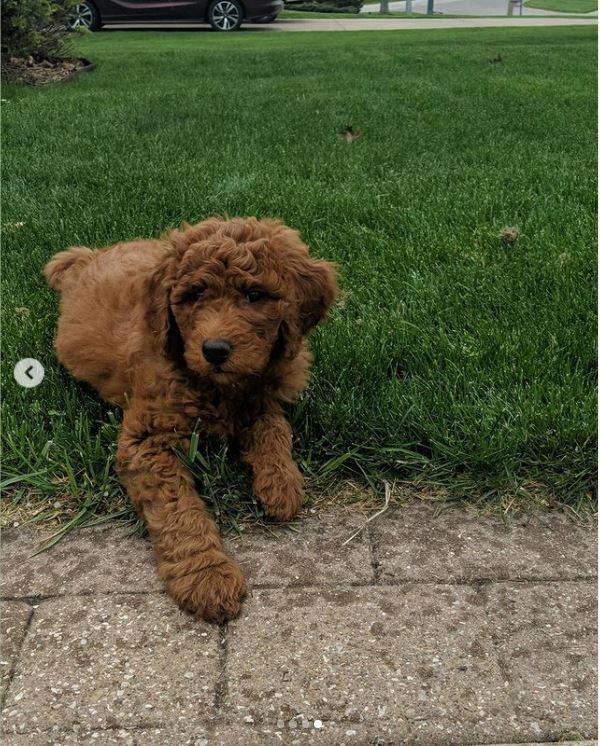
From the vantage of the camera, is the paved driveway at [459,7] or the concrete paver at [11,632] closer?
the concrete paver at [11,632]

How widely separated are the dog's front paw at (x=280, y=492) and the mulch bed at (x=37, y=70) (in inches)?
355

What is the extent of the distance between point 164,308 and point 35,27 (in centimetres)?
937

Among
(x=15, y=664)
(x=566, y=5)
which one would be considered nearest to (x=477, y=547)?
(x=15, y=664)

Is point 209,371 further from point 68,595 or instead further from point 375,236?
point 375,236

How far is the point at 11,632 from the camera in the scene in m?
2.18

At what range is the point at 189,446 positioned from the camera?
273 cm

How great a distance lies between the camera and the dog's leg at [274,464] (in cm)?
261

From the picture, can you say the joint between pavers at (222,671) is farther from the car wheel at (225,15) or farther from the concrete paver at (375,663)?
the car wheel at (225,15)

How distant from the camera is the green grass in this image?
35719 millimetres

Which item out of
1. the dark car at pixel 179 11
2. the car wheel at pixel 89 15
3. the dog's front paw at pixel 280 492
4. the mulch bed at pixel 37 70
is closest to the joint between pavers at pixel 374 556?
the dog's front paw at pixel 280 492

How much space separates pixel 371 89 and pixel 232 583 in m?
8.53

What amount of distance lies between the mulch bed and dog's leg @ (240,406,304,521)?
8.78 m

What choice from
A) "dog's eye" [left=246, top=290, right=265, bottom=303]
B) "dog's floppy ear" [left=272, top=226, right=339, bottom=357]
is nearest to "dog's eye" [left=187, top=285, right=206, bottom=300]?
"dog's eye" [left=246, top=290, right=265, bottom=303]

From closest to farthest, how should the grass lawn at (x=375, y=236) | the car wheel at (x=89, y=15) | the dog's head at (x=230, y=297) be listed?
the dog's head at (x=230, y=297) → the grass lawn at (x=375, y=236) → the car wheel at (x=89, y=15)
